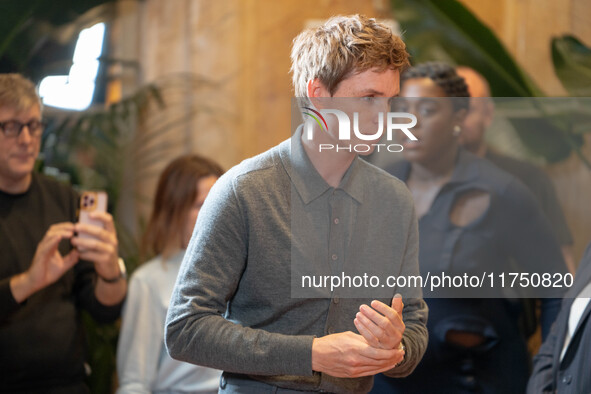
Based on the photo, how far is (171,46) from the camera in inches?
131

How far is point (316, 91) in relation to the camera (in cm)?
128

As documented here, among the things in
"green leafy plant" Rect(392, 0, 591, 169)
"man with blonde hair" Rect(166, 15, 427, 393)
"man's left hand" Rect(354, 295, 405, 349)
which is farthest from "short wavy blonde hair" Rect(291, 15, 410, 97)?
"green leafy plant" Rect(392, 0, 591, 169)

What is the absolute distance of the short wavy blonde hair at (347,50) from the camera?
122 cm

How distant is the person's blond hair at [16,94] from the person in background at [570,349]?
1651 mm

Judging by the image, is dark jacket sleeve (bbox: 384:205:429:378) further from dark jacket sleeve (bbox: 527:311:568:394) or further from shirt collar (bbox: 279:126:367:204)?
dark jacket sleeve (bbox: 527:311:568:394)

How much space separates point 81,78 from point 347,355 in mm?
2402

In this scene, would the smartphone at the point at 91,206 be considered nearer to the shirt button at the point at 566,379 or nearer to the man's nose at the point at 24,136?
the man's nose at the point at 24,136

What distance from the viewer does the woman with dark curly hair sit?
1502 millimetres

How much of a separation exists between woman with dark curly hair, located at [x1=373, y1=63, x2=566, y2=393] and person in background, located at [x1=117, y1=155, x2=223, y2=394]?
768 mm

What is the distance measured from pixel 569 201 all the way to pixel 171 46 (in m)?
2.29

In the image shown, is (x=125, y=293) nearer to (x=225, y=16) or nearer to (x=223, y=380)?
(x=223, y=380)

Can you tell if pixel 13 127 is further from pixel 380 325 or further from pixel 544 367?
pixel 544 367

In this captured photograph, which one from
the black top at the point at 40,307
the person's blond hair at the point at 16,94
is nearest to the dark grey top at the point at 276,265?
the black top at the point at 40,307

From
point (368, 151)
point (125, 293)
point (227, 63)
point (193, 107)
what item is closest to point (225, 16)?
point (227, 63)
